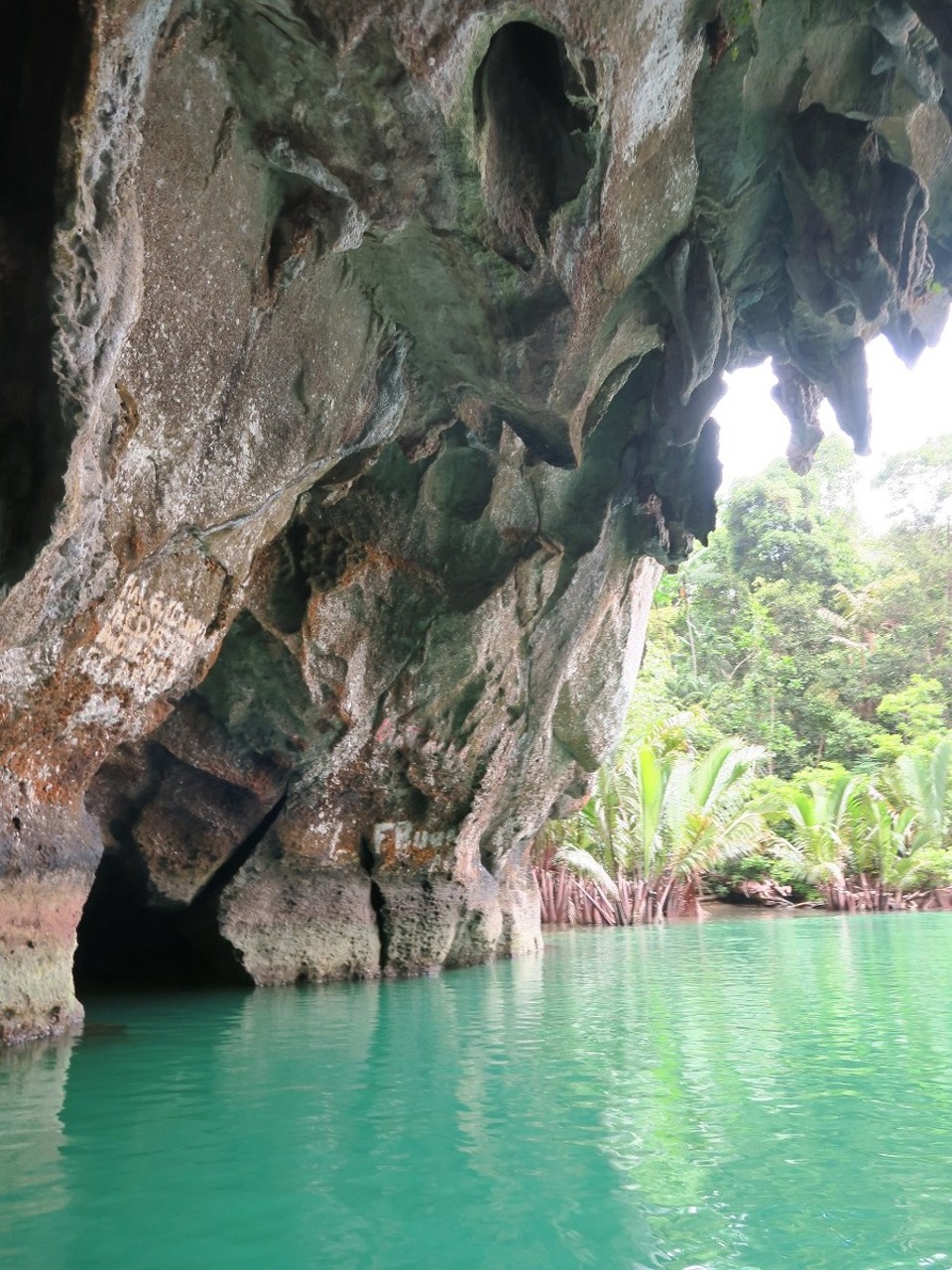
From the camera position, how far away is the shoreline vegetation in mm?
17750

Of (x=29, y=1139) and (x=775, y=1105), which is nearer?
(x=29, y=1139)

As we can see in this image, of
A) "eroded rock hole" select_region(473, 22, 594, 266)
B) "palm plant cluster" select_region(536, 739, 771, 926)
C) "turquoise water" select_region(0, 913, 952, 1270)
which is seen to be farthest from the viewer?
"palm plant cluster" select_region(536, 739, 771, 926)

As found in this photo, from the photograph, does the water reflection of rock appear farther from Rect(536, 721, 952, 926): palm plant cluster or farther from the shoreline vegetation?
Rect(536, 721, 952, 926): palm plant cluster

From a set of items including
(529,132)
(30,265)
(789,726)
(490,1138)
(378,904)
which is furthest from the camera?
(789,726)

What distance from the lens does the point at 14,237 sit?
13.1ft

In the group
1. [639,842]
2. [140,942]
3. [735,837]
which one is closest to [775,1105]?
[140,942]

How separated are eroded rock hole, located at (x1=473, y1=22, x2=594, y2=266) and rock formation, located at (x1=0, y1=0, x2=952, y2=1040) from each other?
0.9 inches

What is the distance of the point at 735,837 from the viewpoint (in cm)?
1964

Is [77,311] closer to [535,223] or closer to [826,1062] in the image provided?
[535,223]

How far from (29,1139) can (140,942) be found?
5784mm

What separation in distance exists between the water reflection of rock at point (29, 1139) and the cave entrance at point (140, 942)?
293 centimetres

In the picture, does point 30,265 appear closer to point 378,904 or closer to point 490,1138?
point 490,1138

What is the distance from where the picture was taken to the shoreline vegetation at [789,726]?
17750mm

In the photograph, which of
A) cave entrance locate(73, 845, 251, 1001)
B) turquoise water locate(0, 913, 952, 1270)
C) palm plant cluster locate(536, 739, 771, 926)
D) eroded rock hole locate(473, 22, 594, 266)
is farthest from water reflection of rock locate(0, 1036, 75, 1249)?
palm plant cluster locate(536, 739, 771, 926)
